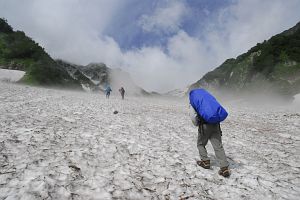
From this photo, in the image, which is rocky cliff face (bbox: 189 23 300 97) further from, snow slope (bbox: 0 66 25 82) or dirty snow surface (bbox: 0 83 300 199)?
snow slope (bbox: 0 66 25 82)

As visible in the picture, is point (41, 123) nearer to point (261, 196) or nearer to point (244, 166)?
point (244, 166)

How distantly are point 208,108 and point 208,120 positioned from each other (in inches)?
14.4

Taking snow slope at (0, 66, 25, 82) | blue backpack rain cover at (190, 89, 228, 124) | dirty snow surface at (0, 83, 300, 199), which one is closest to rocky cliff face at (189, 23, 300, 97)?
dirty snow surface at (0, 83, 300, 199)

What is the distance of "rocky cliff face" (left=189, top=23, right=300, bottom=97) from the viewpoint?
6116 cm

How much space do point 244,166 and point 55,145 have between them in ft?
22.4

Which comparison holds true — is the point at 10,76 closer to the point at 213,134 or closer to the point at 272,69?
the point at 213,134

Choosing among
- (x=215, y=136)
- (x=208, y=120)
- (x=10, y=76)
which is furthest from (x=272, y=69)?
(x=208, y=120)

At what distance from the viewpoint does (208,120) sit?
25.9 feet

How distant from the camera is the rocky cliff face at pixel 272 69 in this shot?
6116 centimetres

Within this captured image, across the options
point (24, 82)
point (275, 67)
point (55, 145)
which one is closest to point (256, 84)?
point (275, 67)

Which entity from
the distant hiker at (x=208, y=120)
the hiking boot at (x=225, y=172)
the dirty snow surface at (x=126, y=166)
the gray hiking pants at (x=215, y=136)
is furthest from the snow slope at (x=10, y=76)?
the hiking boot at (x=225, y=172)

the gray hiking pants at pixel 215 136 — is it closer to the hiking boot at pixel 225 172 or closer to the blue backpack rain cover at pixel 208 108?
the hiking boot at pixel 225 172

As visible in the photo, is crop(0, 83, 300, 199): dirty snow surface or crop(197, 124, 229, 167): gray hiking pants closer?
crop(0, 83, 300, 199): dirty snow surface

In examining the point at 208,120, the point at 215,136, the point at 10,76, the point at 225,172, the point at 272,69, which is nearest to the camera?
the point at 208,120
